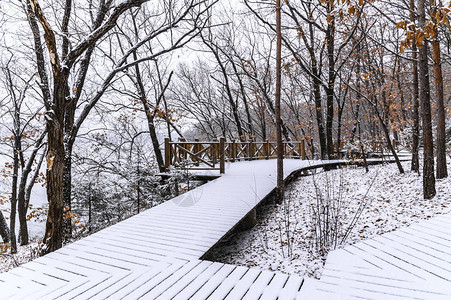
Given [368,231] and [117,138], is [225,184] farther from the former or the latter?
[117,138]

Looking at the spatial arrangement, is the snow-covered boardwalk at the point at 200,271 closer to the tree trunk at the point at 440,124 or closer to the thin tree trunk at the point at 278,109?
the tree trunk at the point at 440,124

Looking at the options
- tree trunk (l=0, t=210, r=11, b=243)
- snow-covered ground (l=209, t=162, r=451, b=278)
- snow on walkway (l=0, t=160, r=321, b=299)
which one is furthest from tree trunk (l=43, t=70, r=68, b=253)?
tree trunk (l=0, t=210, r=11, b=243)

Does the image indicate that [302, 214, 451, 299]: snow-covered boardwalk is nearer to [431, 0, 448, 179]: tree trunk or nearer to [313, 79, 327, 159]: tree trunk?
[431, 0, 448, 179]: tree trunk

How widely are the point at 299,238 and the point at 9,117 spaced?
41.1 ft

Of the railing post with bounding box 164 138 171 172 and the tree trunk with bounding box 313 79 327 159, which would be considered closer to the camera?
the railing post with bounding box 164 138 171 172

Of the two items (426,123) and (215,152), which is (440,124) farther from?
(215,152)

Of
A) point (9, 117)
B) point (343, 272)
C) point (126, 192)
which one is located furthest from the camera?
point (9, 117)

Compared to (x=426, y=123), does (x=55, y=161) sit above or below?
below

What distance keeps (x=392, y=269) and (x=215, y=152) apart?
745 cm

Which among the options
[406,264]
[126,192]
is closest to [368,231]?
[406,264]

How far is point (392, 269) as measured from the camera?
2.70m

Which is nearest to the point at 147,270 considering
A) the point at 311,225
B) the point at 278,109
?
the point at 311,225

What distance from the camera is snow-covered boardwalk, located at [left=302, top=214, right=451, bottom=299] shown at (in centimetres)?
231

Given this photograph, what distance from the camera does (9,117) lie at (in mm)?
10461
